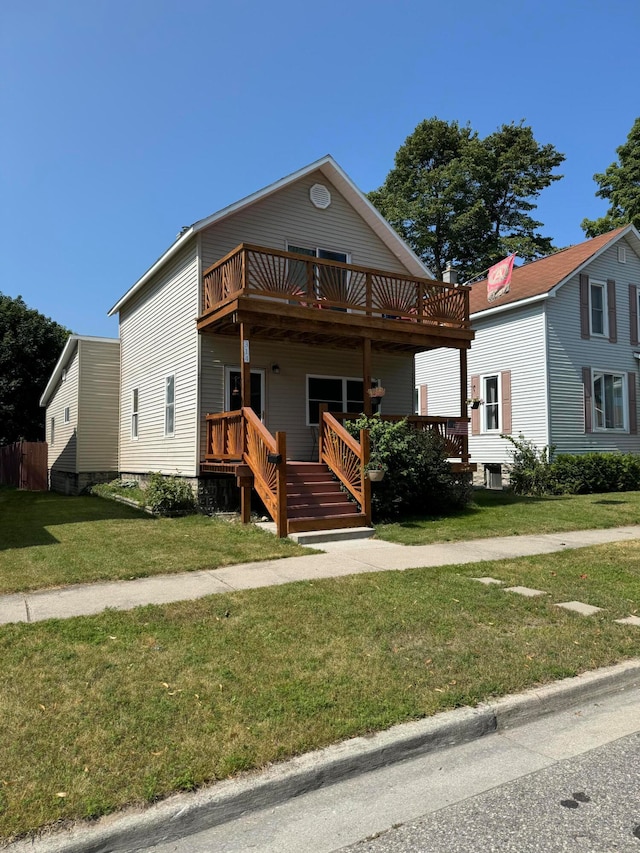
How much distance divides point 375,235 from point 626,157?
76.0 ft

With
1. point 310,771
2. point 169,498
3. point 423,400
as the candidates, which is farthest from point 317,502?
point 423,400

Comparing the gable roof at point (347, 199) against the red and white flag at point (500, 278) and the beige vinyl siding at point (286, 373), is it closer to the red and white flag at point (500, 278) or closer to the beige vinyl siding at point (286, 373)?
the red and white flag at point (500, 278)

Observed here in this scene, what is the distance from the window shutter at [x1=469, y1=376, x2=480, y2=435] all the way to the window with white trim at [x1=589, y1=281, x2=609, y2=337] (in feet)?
12.9

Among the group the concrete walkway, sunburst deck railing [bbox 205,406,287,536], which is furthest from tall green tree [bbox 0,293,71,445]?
the concrete walkway

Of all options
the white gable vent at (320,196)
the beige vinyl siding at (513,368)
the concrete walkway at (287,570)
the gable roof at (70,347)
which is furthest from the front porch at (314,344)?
the gable roof at (70,347)

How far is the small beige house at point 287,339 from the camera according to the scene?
11.5m

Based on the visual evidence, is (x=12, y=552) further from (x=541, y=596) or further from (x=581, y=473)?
(x=581, y=473)

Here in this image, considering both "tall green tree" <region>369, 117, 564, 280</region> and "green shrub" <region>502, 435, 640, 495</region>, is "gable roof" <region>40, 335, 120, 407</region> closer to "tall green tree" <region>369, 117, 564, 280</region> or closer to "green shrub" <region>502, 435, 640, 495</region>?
"green shrub" <region>502, 435, 640, 495</region>

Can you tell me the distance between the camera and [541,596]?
6191 millimetres

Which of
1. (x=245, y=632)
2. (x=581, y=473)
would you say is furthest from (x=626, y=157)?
(x=245, y=632)

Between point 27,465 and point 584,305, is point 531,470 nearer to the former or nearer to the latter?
point 584,305

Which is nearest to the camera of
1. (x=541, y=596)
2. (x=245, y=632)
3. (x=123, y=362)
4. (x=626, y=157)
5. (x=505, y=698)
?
(x=505, y=698)

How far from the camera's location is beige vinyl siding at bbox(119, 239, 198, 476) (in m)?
13.6

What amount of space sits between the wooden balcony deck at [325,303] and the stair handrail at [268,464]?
2.16m
